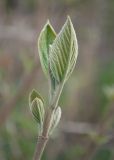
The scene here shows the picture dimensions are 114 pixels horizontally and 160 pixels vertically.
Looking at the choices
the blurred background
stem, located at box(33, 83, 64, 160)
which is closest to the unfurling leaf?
stem, located at box(33, 83, 64, 160)

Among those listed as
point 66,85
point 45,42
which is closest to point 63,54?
point 45,42

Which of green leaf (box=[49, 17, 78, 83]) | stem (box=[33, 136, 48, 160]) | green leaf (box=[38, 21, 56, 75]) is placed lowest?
stem (box=[33, 136, 48, 160])

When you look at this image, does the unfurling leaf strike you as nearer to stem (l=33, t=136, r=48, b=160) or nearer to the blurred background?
stem (l=33, t=136, r=48, b=160)

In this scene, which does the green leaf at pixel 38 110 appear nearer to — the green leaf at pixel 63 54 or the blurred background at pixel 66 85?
the green leaf at pixel 63 54

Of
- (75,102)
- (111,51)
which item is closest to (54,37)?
(75,102)

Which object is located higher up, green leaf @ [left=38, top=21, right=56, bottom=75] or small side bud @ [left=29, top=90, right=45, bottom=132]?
green leaf @ [left=38, top=21, right=56, bottom=75]

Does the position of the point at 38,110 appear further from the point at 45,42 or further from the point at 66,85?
the point at 66,85

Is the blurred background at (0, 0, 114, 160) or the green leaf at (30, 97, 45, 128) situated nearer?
the green leaf at (30, 97, 45, 128)

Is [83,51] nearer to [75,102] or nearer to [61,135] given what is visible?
[75,102]
